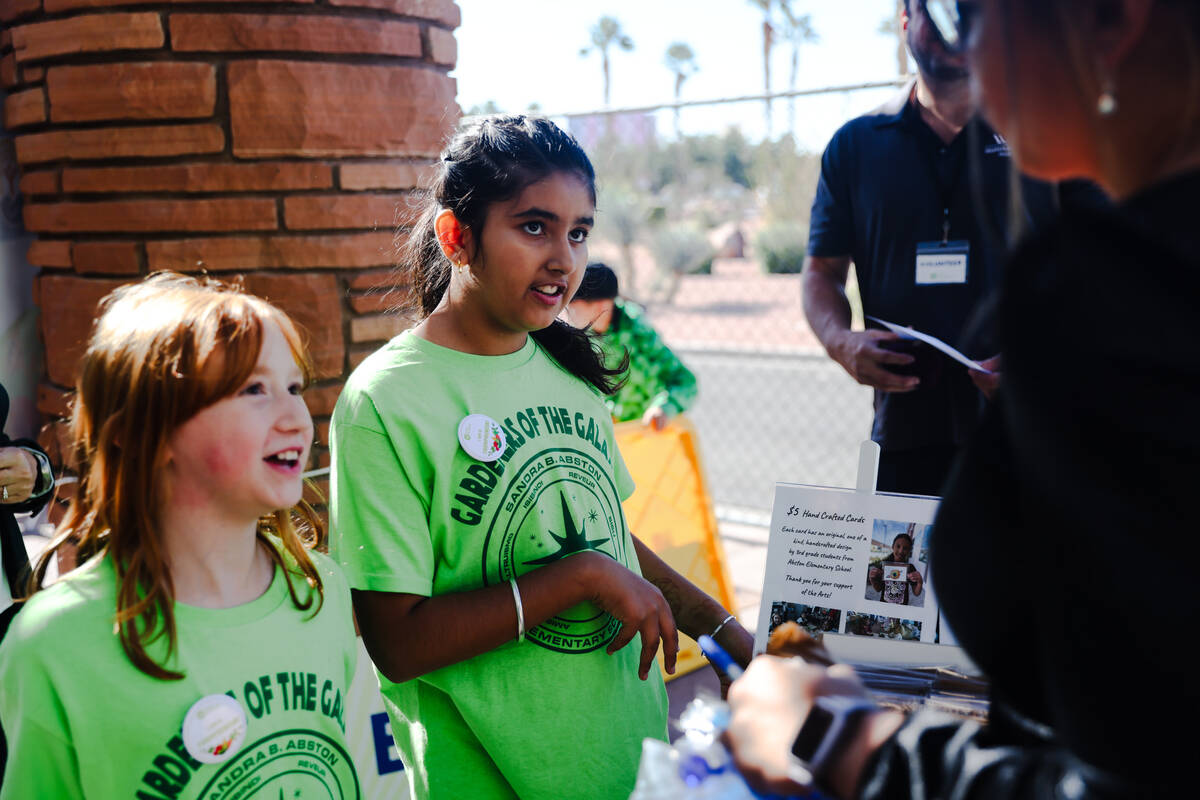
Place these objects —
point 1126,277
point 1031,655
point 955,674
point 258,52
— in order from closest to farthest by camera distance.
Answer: point 1126,277, point 1031,655, point 955,674, point 258,52

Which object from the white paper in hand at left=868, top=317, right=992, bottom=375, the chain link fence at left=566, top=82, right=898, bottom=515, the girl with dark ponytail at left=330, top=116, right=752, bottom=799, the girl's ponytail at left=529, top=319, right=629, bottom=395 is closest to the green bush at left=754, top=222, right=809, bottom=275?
the chain link fence at left=566, top=82, right=898, bottom=515

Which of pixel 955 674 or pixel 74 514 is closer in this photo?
pixel 955 674

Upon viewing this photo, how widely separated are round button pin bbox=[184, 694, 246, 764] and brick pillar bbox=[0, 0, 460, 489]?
5.01 ft

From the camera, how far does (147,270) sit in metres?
2.76

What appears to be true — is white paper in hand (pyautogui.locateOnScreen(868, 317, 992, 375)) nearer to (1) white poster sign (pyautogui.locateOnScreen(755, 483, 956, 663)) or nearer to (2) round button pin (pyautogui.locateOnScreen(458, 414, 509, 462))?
(1) white poster sign (pyautogui.locateOnScreen(755, 483, 956, 663))

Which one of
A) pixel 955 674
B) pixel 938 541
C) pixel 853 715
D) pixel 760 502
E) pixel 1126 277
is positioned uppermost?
pixel 1126 277

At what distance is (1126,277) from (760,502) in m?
6.85

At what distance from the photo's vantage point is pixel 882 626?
1.47 m

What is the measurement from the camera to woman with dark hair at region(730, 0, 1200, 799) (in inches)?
25.4

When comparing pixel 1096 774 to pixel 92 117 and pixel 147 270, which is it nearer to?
pixel 147 270

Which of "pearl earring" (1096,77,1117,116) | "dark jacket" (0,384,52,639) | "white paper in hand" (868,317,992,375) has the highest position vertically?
"pearl earring" (1096,77,1117,116)

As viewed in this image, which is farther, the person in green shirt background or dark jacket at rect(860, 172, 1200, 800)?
the person in green shirt background

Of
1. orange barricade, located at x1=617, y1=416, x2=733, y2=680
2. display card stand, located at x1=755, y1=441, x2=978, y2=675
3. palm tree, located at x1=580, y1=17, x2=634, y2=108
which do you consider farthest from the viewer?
palm tree, located at x1=580, y1=17, x2=634, y2=108

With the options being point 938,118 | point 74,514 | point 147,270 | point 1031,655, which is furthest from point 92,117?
point 1031,655
